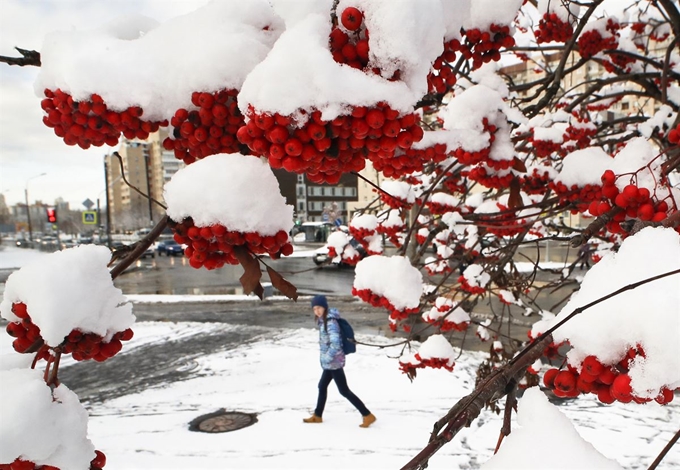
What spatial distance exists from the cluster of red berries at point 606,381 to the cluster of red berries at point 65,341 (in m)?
1.01

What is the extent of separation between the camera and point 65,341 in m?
1.03

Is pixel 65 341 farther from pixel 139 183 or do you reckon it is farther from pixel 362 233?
pixel 139 183

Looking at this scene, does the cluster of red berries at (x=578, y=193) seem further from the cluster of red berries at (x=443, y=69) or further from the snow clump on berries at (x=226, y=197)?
the snow clump on berries at (x=226, y=197)

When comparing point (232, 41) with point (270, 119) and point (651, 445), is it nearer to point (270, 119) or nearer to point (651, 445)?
point (270, 119)

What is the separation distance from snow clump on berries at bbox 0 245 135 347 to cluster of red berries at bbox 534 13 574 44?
11.9 feet

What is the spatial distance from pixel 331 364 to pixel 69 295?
4373 mm

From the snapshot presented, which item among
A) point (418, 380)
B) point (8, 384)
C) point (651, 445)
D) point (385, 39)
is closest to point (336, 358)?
point (418, 380)

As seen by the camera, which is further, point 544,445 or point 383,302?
point 383,302

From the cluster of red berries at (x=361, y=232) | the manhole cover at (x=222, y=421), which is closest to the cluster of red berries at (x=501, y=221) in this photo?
the cluster of red berries at (x=361, y=232)

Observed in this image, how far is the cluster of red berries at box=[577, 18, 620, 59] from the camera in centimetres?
380

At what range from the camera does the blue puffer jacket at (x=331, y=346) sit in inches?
202

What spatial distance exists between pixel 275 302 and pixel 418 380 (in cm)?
725

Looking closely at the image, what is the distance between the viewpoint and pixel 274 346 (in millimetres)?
8172

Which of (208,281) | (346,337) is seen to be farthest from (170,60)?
(208,281)
